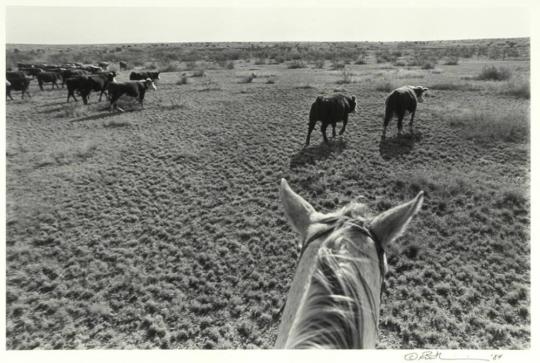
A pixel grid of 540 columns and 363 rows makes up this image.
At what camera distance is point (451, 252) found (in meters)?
4.09

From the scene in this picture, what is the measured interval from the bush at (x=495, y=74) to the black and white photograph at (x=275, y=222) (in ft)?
12.0

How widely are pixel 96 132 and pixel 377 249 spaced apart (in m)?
10.1

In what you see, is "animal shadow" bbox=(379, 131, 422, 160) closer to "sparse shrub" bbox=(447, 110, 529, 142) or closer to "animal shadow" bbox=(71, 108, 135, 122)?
"sparse shrub" bbox=(447, 110, 529, 142)

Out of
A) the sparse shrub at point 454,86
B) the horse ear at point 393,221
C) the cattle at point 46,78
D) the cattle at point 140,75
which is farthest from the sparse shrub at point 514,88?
the cattle at point 46,78

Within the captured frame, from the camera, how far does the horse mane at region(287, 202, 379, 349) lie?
3.69 ft

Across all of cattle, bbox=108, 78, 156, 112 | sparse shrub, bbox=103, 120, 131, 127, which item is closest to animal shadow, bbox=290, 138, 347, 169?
sparse shrub, bbox=103, 120, 131, 127

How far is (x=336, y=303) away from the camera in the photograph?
45.7 inches

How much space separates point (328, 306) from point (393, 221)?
0.56m

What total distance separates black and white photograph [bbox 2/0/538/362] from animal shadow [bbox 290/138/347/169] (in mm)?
67

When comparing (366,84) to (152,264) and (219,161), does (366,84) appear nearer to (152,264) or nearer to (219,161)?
(219,161)

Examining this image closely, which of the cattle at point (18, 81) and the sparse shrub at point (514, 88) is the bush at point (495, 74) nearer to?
the sparse shrub at point (514, 88)

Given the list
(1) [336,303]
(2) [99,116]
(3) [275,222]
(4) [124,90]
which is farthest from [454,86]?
(2) [99,116]

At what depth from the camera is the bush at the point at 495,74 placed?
1185 cm

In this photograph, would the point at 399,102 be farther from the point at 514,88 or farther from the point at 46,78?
the point at 46,78
